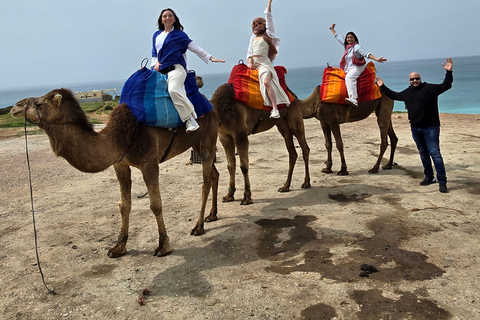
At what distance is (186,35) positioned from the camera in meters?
5.58

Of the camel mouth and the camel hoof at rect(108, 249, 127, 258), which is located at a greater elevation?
the camel mouth

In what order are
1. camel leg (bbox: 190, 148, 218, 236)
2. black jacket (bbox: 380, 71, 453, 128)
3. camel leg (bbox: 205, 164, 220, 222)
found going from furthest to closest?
black jacket (bbox: 380, 71, 453, 128) → camel leg (bbox: 205, 164, 220, 222) → camel leg (bbox: 190, 148, 218, 236)

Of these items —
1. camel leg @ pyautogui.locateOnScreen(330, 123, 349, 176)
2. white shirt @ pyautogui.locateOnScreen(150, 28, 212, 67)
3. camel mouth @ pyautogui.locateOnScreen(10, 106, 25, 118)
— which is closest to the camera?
camel mouth @ pyautogui.locateOnScreen(10, 106, 25, 118)

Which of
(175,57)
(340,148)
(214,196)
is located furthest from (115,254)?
(340,148)

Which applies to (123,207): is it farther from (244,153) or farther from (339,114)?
(339,114)

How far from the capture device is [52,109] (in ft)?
13.4

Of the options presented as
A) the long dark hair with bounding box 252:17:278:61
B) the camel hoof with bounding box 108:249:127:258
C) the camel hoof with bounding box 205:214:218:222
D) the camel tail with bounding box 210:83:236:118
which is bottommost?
the camel hoof with bounding box 108:249:127:258

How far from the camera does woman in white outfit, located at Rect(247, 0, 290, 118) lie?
734 cm

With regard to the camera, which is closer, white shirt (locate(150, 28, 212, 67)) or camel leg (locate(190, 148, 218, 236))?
white shirt (locate(150, 28, 212, 67))

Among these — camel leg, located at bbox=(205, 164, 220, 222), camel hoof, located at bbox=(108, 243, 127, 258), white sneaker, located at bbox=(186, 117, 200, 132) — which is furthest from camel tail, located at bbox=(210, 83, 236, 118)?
camel hoof, located at bbox=(108, 243, 127, 258)

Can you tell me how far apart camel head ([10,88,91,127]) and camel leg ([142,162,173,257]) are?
0.96 metres

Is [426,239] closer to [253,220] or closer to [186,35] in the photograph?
[253,220]

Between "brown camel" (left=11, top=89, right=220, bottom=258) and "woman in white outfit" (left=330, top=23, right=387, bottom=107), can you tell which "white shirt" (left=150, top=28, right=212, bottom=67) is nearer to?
"brown camel" (left=11, top=89, right=220, bottom=258)

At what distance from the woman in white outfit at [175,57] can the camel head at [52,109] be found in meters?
1.27
